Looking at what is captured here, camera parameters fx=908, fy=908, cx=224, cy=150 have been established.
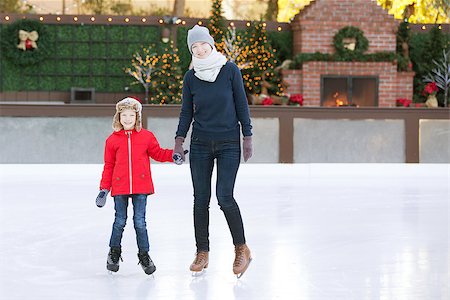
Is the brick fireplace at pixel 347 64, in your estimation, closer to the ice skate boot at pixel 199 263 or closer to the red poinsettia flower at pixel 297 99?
the red poinsettia flower at pixel 297 99

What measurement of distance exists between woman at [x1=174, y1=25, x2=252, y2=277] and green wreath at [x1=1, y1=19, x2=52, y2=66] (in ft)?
47.5

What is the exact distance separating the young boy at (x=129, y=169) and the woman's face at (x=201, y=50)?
0.47m

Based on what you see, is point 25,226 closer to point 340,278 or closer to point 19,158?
point 340,278

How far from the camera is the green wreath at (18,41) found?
62.2 feet

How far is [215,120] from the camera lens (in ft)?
16.5

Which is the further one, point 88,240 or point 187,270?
point 88,240

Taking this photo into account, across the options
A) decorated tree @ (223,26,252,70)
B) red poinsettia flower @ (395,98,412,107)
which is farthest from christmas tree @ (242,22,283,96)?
red poinsettia flower @ (395,98,412,107)

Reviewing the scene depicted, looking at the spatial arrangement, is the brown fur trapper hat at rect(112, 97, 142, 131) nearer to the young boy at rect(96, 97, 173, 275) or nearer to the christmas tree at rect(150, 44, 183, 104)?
the young boy at rect(96, 97, 173, 275)

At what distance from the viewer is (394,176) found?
13914 mm

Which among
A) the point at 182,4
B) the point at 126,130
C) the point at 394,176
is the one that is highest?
the point at 182,4

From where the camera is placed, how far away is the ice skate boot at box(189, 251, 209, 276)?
5159mm

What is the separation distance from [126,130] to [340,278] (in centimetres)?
148

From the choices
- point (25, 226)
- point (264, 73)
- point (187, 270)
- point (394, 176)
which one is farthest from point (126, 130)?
point (264, 73)

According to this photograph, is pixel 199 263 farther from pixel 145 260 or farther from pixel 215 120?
pixel 215 120
